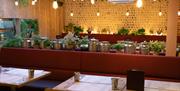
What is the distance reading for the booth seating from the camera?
4.59 m

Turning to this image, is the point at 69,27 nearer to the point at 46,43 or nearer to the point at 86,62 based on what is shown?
the point at 46,43

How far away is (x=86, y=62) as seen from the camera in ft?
16.5

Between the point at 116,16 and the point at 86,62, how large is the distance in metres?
8.28

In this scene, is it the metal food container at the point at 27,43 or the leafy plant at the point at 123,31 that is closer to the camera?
the metal food container at the point at 27,43

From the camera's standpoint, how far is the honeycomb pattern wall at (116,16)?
1237 cm

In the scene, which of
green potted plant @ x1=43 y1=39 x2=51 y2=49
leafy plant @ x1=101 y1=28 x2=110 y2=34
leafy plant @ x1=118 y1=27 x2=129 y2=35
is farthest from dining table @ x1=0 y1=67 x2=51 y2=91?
leafy plant @ x1=101 y1=28 x2=110 y2=34

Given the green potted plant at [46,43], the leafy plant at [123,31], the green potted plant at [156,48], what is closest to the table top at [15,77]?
the green potted plant at [46,43]

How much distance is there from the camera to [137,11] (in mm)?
12703

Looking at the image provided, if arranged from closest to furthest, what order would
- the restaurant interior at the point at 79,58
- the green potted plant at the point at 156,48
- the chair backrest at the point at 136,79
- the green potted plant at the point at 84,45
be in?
the chair backrest at the point at 136,79, the restaurant interior at the point at 79,58, the green potted plant at the point at 156,48, the green potted plant at the point at 84,45

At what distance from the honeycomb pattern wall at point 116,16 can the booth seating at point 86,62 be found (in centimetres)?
796

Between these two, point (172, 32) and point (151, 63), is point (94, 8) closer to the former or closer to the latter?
point (172, 32)

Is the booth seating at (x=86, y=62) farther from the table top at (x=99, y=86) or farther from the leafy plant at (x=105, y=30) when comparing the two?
the leafy plant at (x=105, y=30)

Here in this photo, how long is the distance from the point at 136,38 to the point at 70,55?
6.72m

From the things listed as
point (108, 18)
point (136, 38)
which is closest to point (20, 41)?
point (136, 38)
